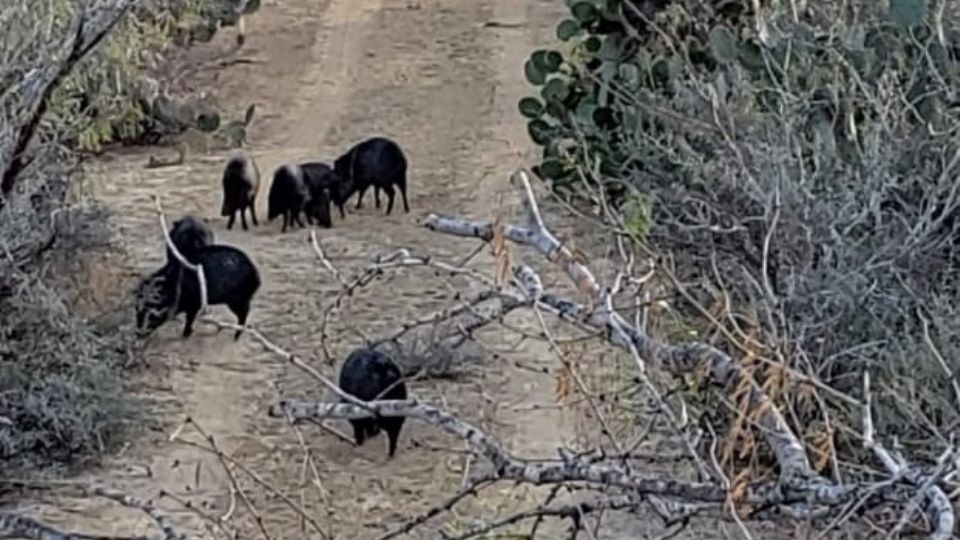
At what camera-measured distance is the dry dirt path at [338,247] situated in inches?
233

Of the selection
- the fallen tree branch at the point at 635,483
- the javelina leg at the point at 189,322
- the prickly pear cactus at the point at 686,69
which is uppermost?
the fallen tree branch at the point at 635,483

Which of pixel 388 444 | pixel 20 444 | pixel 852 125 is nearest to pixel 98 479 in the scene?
pixel 20 444

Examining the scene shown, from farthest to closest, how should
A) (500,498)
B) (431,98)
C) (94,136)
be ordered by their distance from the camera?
(431,98) → (94,136) → (500,498)

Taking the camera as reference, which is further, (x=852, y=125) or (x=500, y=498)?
(x=852, y=125)

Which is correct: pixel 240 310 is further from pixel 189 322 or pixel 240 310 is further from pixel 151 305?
pixel 151 305

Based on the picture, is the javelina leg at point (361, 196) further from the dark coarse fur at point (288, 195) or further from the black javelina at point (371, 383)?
the black javelina at point (371, 383)

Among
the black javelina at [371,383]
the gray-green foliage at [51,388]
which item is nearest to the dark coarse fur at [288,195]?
the gray-green foliage at [51,388]

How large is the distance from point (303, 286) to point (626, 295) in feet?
4.96

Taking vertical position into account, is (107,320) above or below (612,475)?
below

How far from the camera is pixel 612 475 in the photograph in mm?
3578

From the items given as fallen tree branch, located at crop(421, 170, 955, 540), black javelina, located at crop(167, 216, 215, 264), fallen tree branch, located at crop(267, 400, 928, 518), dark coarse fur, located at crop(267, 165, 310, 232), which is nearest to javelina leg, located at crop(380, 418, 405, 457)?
black javelina, located at crop(167, 216, 215, 264)

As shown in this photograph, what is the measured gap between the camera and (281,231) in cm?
895

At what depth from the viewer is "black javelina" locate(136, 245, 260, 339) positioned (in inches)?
280

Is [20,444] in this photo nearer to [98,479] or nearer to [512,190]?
[98,479]
